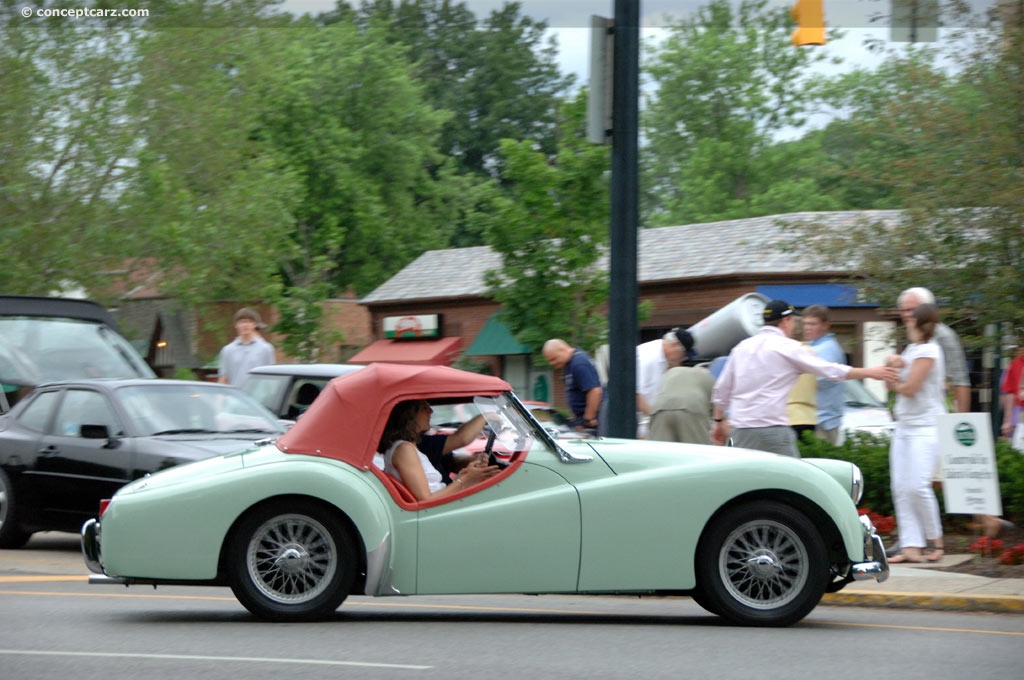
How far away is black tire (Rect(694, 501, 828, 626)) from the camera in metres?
8.35

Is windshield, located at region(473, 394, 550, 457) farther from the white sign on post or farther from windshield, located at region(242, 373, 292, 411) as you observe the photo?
windshield, located at region(242, 373, 292, 411)

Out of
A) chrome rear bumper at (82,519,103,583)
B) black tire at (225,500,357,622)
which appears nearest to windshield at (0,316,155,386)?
chrome rear bumper at (82,519,103,583)

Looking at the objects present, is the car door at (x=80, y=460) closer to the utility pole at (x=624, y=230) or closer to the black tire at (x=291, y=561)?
the utility pole at (x=624, y=230)

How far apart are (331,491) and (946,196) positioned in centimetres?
771

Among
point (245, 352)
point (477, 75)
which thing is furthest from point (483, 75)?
point (245, 352)

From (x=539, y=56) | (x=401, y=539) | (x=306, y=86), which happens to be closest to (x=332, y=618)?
(x=401, y=539)

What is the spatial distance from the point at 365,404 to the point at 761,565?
2293 millimetres

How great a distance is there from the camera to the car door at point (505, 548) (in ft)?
27.3

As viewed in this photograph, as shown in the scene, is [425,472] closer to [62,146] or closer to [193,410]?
[193,410]

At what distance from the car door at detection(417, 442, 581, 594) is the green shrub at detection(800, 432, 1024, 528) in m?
5.31

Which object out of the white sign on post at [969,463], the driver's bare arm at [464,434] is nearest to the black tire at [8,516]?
the driver's bare arm at [464,434]

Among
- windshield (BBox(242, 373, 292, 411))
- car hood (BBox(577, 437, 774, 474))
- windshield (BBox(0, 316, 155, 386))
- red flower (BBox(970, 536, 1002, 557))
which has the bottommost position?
red flower (BBox(970, 536, 1002, 557))

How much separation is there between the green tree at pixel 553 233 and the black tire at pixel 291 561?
17616 millimetres

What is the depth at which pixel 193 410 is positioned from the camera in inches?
518
